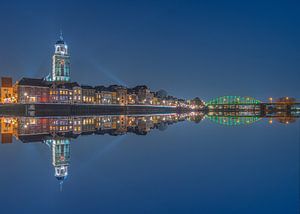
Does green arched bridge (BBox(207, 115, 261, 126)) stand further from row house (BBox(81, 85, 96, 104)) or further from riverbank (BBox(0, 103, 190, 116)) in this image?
row house (BBox(81, 85, 96, 104))

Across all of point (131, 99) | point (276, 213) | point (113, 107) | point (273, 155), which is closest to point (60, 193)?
point (276, 213)

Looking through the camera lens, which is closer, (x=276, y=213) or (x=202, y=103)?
(x=276, y=213)

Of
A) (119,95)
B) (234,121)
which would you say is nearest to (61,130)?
(234,121)

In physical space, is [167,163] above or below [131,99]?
below

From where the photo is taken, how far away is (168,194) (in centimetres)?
668

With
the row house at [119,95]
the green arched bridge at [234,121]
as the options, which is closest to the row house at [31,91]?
the row house at [119,95]

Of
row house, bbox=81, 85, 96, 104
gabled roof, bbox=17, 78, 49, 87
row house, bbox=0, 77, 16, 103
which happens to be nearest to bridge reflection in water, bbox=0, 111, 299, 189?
gabled roof, bbox=17, 78, 49, 87

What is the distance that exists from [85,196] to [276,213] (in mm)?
3586

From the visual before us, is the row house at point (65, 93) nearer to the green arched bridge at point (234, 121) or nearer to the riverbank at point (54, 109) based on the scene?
the riverbank at point (54, 109)

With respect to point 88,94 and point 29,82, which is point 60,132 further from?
point 88,94

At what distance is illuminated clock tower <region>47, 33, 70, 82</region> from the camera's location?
106 meters

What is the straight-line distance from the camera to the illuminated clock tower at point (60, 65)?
106m

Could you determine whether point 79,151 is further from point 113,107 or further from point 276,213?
point 113,107

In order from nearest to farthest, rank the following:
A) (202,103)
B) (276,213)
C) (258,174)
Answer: (276,213), (258,174), (202,103)
